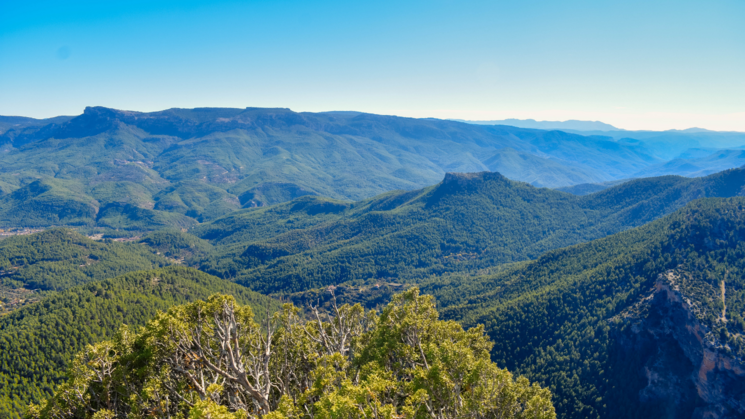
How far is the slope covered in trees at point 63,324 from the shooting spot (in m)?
106

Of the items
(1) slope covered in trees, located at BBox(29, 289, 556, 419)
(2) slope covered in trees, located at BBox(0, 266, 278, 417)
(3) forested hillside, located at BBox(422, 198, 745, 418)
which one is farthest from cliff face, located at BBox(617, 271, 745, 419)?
(2) slope covered in trees, located at BBox(0, 266, 278, 417)

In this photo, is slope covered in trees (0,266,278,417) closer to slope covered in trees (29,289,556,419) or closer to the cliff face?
slope covered in trees (29,289,556,419)

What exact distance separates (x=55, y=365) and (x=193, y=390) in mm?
122577

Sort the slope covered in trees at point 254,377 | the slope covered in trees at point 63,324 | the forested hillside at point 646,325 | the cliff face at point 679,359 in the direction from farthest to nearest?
the slope covered in trees at point 63,324 < the forested hillside at point 646,325 < the cliff face at point 679,359 < the slope covered in trees at point 254,377

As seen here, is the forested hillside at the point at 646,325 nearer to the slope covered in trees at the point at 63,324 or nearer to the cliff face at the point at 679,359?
the cliff face at the point at 679,359

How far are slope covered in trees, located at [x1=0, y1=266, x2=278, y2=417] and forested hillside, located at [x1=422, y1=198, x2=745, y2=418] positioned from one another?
9806 centimetres

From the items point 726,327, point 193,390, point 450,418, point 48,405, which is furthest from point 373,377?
point 726,327

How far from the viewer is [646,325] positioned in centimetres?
11169

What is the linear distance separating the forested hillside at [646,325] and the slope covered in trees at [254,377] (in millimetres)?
90867

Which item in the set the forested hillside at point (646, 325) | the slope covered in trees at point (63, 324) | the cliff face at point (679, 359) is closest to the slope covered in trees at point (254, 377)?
the slope covered in trees at point (63, 324)

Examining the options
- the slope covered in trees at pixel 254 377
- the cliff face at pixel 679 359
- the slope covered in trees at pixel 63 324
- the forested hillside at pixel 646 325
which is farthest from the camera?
the slope covered in trees at pixel 63 324

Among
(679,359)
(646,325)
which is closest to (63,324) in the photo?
(646,325)

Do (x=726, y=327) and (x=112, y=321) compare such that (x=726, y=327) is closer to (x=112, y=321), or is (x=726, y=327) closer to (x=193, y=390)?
(x=193, y=390)

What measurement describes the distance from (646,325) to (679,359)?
1180cm
